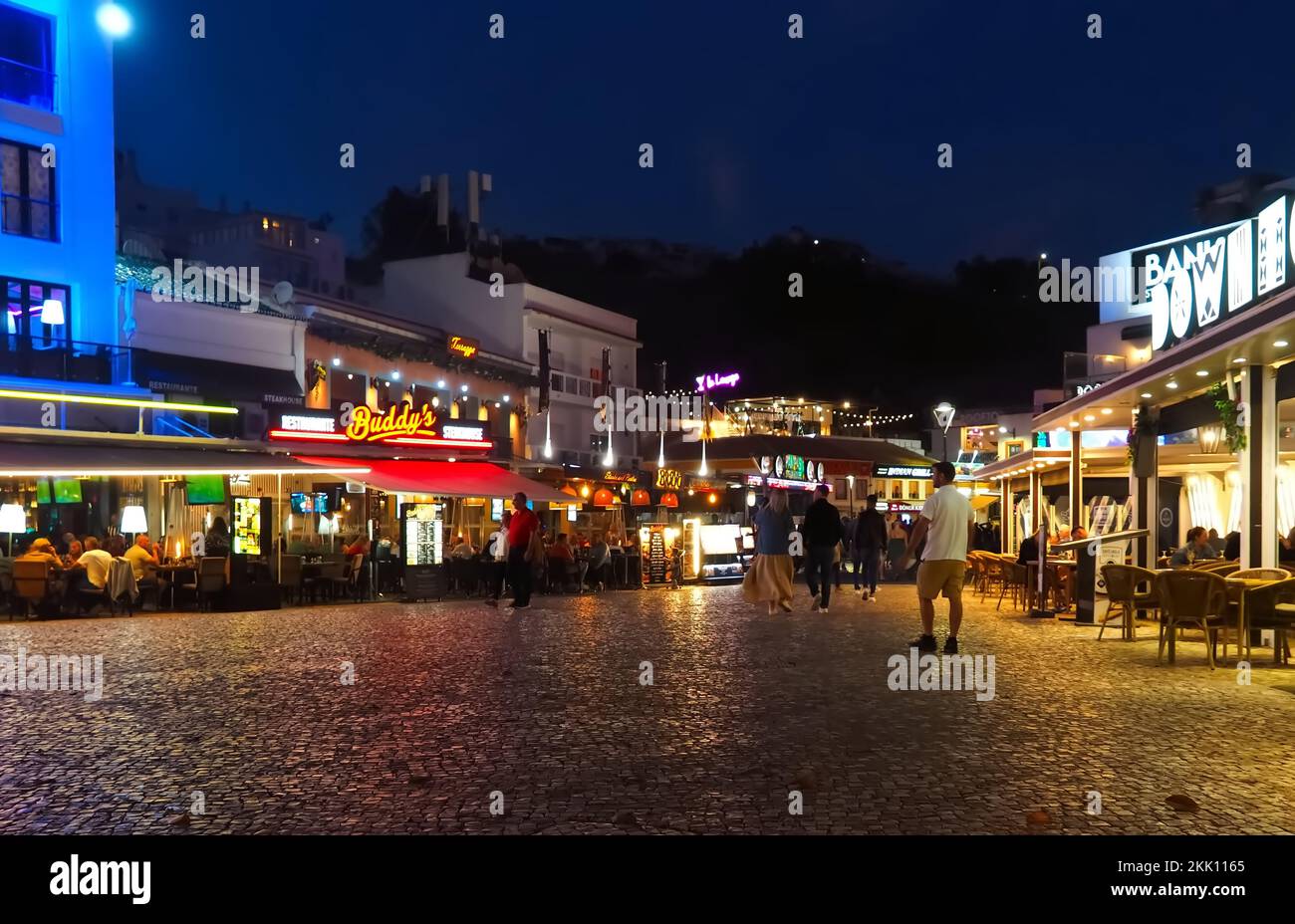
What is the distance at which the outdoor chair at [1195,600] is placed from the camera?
10.6 m

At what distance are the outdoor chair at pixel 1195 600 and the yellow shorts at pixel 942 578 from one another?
1.80 m

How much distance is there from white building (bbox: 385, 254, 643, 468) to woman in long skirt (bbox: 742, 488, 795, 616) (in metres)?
24.6

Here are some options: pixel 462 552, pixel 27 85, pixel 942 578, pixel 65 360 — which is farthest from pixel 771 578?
pixel 27 85

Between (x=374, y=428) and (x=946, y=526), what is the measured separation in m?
14.7

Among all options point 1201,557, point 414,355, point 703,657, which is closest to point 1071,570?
point 1201,557

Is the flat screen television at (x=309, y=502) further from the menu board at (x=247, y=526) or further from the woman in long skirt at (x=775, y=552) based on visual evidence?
the woman in long skirt at (x=775, y=552)

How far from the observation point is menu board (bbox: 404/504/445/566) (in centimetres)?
2119

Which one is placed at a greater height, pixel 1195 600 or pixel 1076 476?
pixel 1076 476

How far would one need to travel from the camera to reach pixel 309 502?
901 inches

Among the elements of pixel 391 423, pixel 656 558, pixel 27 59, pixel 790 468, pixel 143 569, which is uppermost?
pixel 27 59

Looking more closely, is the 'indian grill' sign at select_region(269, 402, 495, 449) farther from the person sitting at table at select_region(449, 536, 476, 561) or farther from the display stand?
the display stand

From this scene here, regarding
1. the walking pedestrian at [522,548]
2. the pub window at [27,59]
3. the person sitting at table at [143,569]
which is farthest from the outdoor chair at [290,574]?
the pub window at [27,59]

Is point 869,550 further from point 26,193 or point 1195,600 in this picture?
point 26,193
